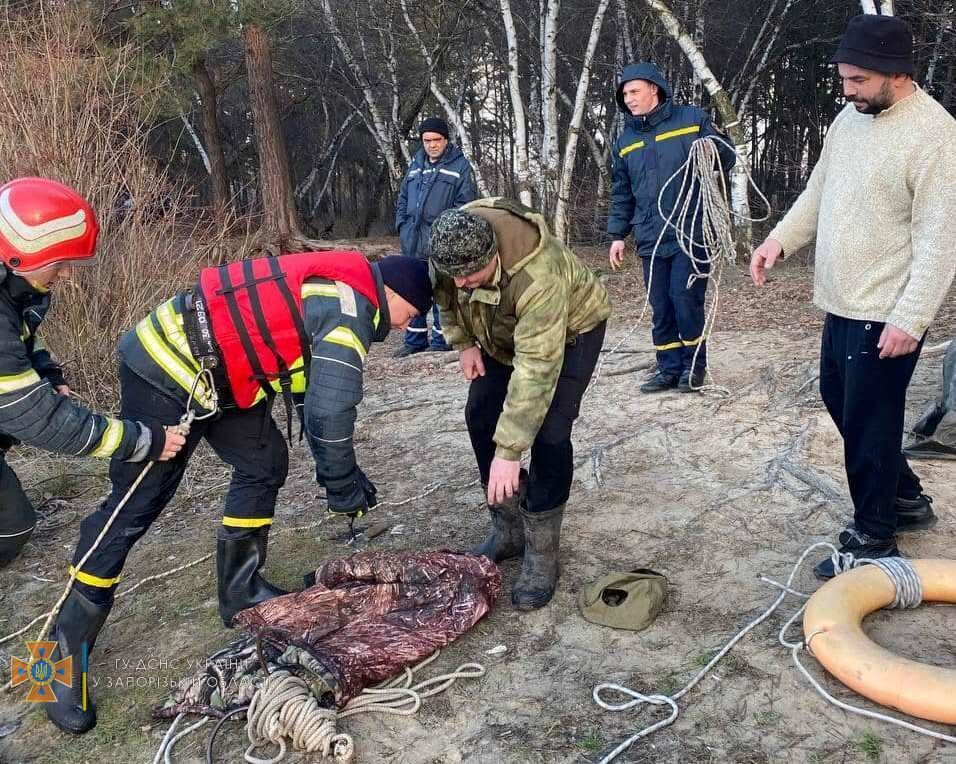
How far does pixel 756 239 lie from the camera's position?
13930mm

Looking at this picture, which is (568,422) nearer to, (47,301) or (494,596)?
(494,596)

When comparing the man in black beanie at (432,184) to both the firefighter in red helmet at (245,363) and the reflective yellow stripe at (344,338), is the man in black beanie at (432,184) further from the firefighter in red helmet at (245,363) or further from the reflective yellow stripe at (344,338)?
the reflective yellow stripe at (344,338)

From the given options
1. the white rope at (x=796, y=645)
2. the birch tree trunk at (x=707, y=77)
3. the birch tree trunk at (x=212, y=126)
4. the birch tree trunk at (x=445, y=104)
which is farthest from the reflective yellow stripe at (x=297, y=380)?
the birch tree trunk at (x=212, y=126)

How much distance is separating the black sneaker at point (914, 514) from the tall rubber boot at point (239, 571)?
8.53 ft

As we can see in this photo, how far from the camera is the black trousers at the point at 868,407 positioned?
291cm

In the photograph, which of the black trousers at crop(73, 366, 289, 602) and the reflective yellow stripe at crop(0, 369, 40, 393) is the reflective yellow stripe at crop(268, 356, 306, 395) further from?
the reflective yellow stripe at crop(0, 369, 40, 393)

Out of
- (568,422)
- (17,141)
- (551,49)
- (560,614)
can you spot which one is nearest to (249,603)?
(560,614)

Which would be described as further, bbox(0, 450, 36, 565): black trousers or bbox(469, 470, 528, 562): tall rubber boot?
bbox(0, 450, 36, 565): black trousers

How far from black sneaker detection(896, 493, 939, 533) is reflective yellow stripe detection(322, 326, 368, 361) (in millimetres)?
2409

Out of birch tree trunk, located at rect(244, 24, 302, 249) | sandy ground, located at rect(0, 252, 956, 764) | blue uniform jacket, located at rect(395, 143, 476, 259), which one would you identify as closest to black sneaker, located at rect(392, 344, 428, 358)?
blue uniform jacket, located at rect(395, 143, 476, 259)

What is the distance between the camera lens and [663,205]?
5.45 m

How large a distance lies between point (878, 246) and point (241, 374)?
7.35 ft

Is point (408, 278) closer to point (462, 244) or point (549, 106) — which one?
point (462, 244)

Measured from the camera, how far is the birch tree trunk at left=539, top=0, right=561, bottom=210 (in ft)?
34.1
